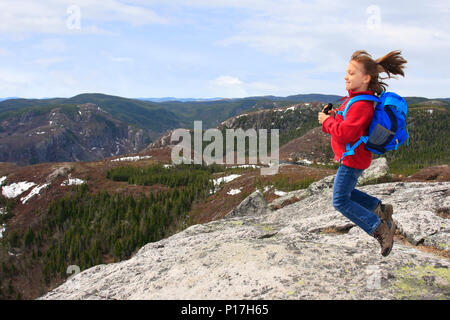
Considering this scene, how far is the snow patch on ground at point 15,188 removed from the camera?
14729 centimetres

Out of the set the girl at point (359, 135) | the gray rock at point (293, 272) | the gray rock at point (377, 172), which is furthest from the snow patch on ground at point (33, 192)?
the girl at point (359, 135)

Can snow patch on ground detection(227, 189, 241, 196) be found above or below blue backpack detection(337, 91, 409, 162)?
below

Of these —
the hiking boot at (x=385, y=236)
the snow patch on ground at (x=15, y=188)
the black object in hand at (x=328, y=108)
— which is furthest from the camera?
the snow patch on ground at (x=15, y=188)

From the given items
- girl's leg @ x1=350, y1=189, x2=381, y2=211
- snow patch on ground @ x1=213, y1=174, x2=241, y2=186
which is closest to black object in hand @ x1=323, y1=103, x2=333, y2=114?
girl's leg @ x1=350, y1=189, x2=381, y2=211

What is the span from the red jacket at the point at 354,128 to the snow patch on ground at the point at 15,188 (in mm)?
178919

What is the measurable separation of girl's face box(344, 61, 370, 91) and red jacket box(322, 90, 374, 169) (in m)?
0.16

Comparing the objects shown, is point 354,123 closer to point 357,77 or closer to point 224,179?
point 357,77

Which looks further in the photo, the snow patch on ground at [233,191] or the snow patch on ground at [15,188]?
the snow patch on ground at [15,188]

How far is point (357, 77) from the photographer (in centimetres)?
598

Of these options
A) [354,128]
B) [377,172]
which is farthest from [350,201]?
[377,172]

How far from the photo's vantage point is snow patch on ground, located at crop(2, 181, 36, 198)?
147 meters

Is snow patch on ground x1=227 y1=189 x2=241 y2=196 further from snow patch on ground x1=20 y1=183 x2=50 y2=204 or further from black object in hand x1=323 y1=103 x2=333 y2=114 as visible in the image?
snow patch on ground x1=20 y1=183 x2=50 y2=204

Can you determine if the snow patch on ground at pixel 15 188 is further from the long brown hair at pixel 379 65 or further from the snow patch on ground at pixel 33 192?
the long brown hair at pixel 379 65
